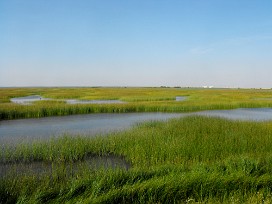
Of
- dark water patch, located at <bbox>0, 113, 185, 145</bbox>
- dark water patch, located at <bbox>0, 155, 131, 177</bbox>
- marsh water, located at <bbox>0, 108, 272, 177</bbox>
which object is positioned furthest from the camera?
dark water patch, located at <bbox>0, 113, 185, 145</bbox>

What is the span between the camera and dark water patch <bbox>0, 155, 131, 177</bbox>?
8.48 metres

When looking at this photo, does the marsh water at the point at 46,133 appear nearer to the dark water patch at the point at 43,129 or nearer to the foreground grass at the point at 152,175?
the dark water patch at the point at 43,129

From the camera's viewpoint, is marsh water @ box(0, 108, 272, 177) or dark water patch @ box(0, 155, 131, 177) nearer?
→ dark water patch @ box(0, 155, 131, 177)

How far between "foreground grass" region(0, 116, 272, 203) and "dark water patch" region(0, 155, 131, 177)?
0.66ft

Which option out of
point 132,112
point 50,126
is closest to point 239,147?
point 50,126

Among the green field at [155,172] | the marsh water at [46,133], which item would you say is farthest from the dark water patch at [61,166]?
the green field at [155,172]

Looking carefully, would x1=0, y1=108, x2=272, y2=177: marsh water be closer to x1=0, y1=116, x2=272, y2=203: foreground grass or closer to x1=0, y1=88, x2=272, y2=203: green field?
x1=0, y1=88, x2=272, y2=203: green field

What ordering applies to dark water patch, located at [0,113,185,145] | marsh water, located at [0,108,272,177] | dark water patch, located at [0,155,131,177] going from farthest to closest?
1. dark water patch, located at [0,113,185,145]
2. marsh water, located at [0,108,272,177]
3. dark water patch, located at [0,155,131,177]

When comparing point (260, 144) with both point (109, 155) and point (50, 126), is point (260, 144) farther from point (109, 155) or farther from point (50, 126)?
point (50, 126)

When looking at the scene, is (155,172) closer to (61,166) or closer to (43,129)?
(61,166)

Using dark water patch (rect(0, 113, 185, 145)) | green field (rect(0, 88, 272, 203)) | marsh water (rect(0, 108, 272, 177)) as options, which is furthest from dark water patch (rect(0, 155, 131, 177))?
dark water patch (rect(0, 113, 185, 145))

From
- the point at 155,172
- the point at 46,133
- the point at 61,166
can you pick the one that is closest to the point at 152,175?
the point at 155,172

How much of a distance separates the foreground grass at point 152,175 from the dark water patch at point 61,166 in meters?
0.20

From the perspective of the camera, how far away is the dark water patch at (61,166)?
8.48 meters
